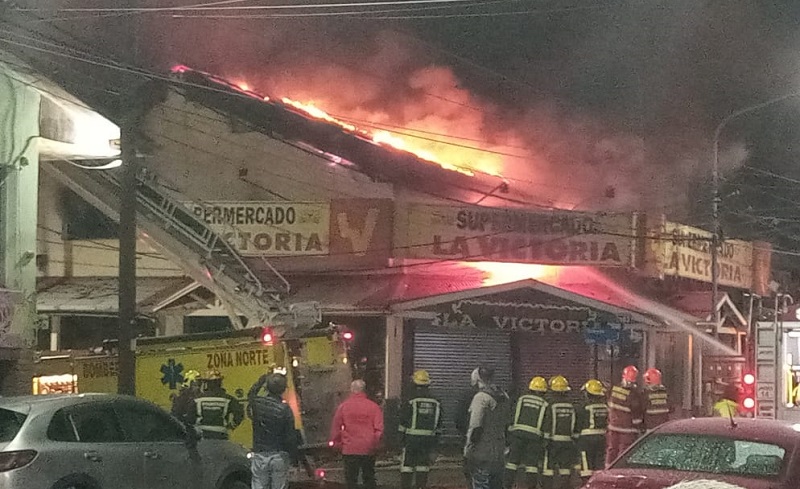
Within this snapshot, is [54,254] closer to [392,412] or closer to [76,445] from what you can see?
[392,412]

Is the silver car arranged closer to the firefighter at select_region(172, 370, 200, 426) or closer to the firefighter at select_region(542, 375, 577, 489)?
the firefighter at select_region(172, 370, 200, 426)

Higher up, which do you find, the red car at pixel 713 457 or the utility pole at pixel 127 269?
the utility pole at pixel 127 269

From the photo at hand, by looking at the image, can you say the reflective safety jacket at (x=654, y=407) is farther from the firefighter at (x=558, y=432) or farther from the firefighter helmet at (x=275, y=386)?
the firefighter helmet at (x=275, y=386)

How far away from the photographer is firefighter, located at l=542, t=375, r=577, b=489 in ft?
42.9

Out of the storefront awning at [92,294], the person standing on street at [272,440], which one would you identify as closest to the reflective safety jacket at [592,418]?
the person standing on street at [272,440]

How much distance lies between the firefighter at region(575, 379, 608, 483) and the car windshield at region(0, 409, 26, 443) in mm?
7049

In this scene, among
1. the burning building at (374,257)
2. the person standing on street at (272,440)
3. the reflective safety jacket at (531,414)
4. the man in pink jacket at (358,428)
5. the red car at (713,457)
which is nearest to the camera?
the red car at (713,457)

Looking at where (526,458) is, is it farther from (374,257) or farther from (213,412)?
(374,257)

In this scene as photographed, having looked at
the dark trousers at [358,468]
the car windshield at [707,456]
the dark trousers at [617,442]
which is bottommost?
the dark trousers at [358,468]

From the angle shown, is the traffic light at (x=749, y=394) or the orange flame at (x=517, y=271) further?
the orange flame at (x=517, y=271)

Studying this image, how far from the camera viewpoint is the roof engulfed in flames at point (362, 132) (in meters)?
24.4

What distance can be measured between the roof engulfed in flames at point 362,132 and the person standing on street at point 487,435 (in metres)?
13.1

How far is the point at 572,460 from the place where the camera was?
13406 mm

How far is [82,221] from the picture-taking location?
2242cm
